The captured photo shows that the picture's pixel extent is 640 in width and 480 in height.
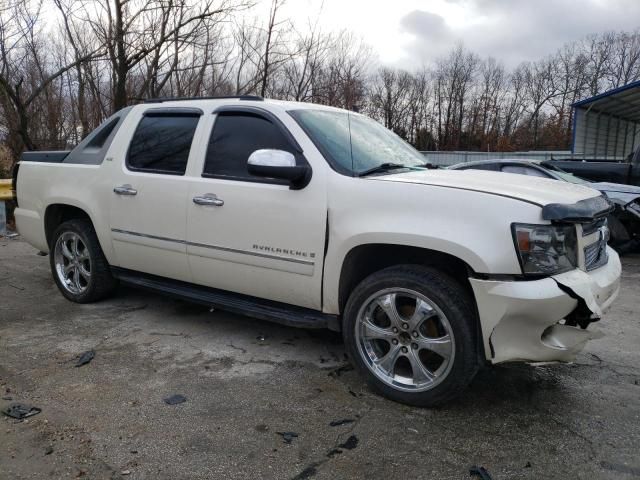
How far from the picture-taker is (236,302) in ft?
12.9

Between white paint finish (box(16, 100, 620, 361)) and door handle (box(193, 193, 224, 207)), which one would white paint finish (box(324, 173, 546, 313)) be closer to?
white paint finish (box(16, 100, 620, 361))

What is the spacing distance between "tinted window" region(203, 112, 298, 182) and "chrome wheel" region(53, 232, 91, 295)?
5.82 feet

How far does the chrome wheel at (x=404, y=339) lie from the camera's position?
3.05 meters

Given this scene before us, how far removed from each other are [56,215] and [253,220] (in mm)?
2699

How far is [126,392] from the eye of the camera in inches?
130

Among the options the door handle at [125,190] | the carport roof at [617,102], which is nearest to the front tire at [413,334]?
the door handle at [125,190]

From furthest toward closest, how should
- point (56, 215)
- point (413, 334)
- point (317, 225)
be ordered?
point (56, 215) → point (317, 225) → point (413, 334)

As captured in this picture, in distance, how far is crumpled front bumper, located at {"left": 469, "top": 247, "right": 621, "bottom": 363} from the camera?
2.75 m

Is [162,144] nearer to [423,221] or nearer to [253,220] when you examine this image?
[253,220]

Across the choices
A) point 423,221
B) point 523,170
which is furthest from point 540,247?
point 523,170

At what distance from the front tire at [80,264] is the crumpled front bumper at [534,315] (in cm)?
347

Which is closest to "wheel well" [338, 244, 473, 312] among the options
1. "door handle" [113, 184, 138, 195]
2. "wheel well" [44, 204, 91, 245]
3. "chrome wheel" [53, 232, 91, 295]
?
"door handle" [113, 184, 138, 195]

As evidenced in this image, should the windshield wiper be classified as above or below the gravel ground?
above

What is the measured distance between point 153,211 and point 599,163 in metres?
8.61
